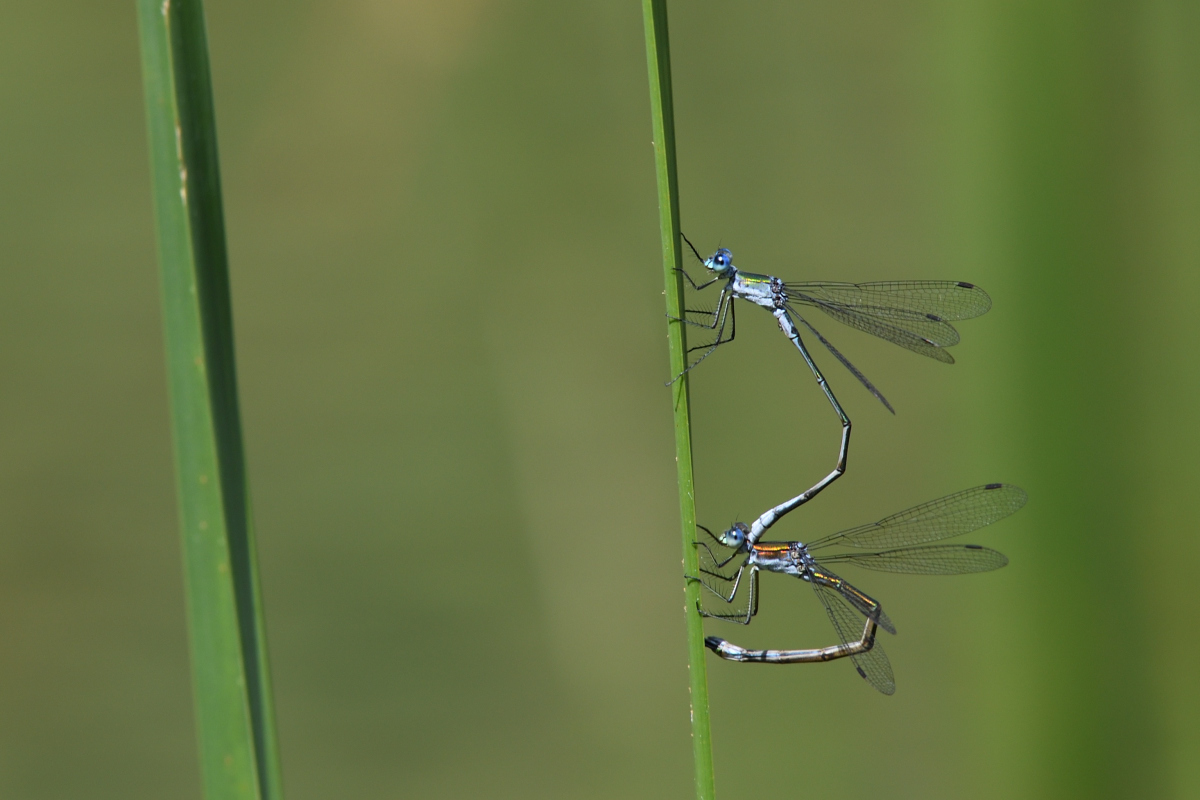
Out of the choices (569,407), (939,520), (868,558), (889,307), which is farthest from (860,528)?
(569,407)

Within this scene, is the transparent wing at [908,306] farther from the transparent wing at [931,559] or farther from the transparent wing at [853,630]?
the transparent wing at [853,630]

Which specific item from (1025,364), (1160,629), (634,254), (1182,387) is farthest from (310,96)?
(1160,629)

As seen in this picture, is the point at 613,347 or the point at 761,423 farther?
the point at 761,423

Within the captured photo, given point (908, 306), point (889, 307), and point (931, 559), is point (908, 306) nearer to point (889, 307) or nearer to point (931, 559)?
point (889, 307)

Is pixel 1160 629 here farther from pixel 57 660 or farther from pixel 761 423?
pixel 57 660

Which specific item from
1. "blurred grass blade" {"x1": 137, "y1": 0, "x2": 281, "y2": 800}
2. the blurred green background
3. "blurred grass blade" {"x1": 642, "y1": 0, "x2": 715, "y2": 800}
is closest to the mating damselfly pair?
the blurred green background

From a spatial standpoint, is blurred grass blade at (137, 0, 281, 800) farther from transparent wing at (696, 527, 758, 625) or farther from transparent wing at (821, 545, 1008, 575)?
transparent wing at (821, 545, 1008, 575)

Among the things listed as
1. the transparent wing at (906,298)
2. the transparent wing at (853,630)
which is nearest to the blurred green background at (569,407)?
the transparent wing at (906,298)
